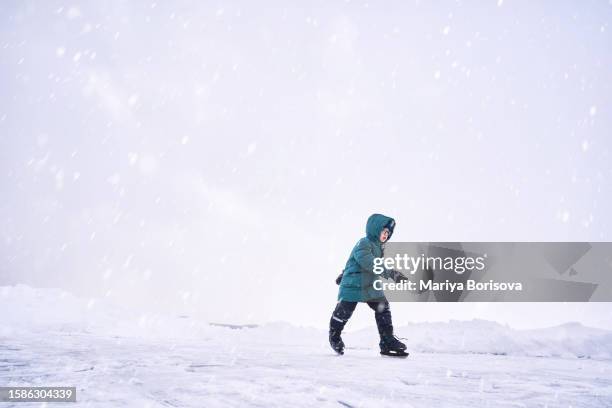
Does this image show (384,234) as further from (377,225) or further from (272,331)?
(272,331)

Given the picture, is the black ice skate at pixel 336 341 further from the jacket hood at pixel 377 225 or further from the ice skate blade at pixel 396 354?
the jacket hood at pixel 377 225

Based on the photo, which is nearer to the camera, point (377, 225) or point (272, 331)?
point (377, 225)

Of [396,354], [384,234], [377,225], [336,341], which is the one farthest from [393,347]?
[377,225]

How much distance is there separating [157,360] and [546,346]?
5961 millimetres

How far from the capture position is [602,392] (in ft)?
9.21

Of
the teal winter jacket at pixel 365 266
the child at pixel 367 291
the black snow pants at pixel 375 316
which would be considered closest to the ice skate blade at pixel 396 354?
the child at pixel 367 291

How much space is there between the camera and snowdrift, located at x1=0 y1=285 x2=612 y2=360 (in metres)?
6.82

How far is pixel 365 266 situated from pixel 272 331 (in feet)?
19.2

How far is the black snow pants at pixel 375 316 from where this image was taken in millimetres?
5109

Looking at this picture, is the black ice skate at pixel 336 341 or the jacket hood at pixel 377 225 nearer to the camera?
the black ice skate at pixel 336 341

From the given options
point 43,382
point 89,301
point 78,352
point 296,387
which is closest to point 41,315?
point 89,301

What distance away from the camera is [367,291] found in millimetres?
5180

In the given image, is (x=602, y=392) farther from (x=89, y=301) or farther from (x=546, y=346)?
(x=89, y=301)

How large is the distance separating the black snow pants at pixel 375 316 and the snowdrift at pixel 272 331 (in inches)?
28.3
